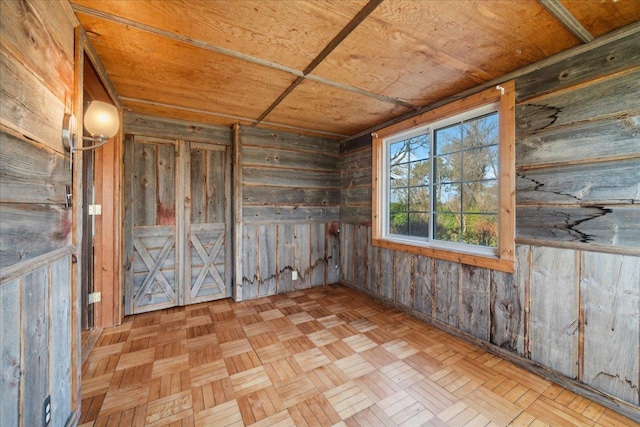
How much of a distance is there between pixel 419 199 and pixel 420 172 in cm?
31

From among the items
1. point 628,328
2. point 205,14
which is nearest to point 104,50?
point 205,14

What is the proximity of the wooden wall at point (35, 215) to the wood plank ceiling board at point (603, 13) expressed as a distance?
248 cm

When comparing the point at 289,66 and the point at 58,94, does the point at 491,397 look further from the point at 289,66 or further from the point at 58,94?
the point at 58,94

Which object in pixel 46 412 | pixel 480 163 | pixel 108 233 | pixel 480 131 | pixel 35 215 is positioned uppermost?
pixel 480 131

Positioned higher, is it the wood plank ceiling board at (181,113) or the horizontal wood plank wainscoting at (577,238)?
the wood plank ceiling board at (181,113)

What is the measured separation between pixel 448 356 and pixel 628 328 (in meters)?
1.12

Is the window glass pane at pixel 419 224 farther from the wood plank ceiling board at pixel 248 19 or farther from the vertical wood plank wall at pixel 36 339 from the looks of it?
the vertical wood plank wall at pixel 36 339

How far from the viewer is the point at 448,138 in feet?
8.62

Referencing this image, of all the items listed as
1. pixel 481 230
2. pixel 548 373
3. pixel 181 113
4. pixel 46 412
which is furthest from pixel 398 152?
pixel 46 412

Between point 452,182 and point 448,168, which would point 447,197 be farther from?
point 448,168

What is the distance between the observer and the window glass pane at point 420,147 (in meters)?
2.85

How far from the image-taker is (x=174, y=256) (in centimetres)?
316

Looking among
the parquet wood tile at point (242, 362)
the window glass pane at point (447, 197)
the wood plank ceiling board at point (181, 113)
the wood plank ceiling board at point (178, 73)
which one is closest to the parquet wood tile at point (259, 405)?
the parquet wood tile at point (242, 362)

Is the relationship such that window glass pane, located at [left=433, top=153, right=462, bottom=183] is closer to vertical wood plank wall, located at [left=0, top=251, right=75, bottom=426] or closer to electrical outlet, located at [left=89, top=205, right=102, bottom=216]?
vertical wood plank wall, located at [left=0, top=251, right=75, bottom=426]
